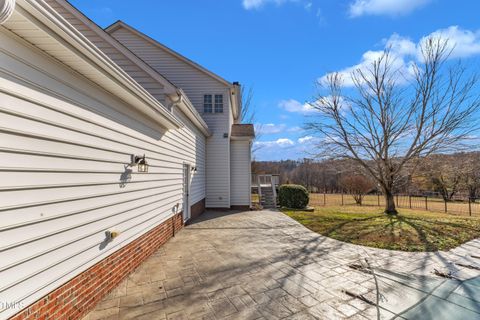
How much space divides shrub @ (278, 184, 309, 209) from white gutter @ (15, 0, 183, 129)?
9.62 meters

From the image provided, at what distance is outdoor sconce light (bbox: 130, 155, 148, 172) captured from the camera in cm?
403

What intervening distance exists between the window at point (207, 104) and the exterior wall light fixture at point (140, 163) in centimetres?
703

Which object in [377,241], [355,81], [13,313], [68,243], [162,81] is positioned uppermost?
[355,81]

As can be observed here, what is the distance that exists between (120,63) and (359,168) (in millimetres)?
10554

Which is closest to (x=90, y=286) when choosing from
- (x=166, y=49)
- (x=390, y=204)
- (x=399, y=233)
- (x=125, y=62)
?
(x=125, y=62)

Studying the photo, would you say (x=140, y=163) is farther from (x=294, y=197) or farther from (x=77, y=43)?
(x=294, y=197)

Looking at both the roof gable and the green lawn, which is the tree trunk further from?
the roof gable

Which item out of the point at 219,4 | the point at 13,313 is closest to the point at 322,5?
the point at 219,4

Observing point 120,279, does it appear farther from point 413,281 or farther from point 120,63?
point 120,63

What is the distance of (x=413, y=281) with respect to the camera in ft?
12.0

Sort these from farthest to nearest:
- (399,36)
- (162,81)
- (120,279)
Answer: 1. (399,36)
2. (162,81)
3. (120,279)

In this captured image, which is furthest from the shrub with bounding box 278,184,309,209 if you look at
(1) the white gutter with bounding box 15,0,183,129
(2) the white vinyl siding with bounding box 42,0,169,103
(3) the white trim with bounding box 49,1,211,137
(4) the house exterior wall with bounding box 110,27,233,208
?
(1) the white gutter with bounding box 15,0,183,129

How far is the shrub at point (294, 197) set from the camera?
1213 centimetres

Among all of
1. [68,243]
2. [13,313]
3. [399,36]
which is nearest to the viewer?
[13,313]
